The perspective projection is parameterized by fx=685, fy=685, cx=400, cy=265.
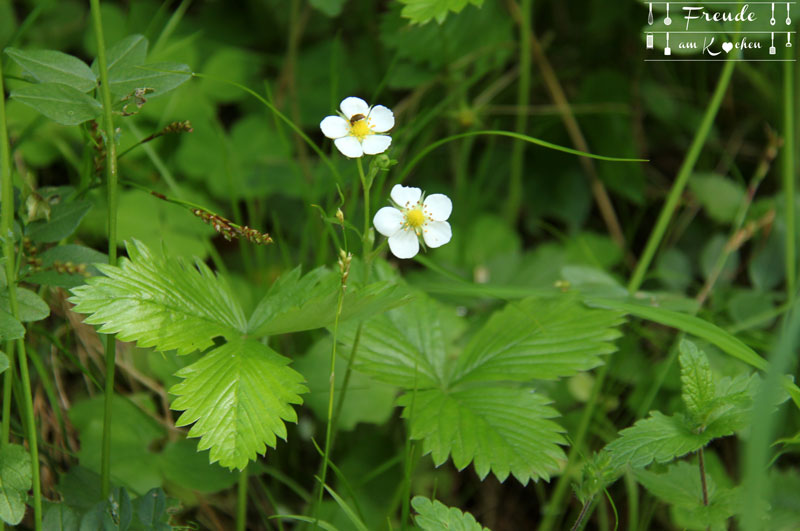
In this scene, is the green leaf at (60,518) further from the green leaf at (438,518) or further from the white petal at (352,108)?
the white petal at (352,108)

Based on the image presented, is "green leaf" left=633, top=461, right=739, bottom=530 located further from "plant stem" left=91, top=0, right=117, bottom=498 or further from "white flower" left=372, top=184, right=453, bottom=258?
"plant stem" left=91, top=0, right=117, bottom=498

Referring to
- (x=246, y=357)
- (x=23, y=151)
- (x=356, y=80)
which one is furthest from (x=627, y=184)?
(x=23, y=151)

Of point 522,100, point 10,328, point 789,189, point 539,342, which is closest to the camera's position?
point 10,328

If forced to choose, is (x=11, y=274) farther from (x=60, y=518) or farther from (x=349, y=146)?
(x=349, y=146)

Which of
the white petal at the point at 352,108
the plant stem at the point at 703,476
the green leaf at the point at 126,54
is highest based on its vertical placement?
the green leaf at the point at 126,54

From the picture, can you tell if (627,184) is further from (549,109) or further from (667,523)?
(667,523)

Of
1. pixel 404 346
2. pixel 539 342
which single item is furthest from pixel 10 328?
pixel 539 342

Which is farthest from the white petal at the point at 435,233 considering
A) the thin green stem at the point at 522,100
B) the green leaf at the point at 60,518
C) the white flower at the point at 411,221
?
the thin green stem at the point at 522,100

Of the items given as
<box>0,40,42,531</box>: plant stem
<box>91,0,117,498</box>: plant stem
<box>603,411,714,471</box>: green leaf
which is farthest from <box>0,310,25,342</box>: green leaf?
<box>603,411,714,471</box>: green leaf
